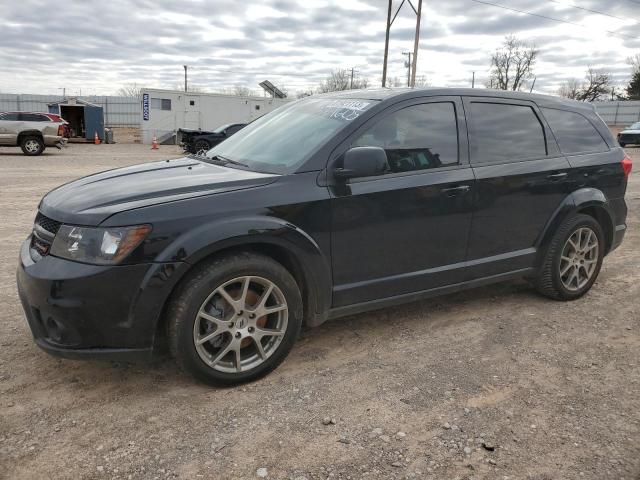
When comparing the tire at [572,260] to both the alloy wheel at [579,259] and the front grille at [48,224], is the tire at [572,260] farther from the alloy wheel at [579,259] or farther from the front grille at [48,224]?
the front grille at [48,224]

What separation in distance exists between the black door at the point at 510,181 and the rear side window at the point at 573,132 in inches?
4.6

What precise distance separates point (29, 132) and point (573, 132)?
20062mm

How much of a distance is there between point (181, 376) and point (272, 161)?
4.83 feet

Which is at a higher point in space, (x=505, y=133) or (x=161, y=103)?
(x=161, y=103)

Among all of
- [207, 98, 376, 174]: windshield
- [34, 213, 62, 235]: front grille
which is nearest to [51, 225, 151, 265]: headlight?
[34, 213, 62, 235]: front grille

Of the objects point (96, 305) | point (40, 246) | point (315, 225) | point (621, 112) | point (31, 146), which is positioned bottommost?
point (96, 305)

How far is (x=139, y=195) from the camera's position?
288 cm

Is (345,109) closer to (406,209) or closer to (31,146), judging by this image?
(406,209)

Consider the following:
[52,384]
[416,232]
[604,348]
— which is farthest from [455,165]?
[52,384]

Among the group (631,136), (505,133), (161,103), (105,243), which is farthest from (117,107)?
(105,243)

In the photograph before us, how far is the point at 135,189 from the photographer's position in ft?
9.84

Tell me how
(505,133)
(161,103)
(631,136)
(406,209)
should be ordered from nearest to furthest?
(406,209), (505,133), (631,136), (161,103)

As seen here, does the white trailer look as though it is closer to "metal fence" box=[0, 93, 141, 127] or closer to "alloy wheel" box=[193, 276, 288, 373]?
"metal fence" box=[0, 93, 141, 127]

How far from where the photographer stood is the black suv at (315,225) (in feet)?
8.87
